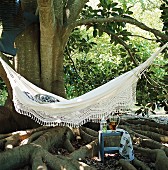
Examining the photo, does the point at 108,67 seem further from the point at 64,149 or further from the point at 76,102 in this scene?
the point at 76,102

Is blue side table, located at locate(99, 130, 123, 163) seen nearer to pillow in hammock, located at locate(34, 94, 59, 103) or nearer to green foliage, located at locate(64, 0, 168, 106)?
pillow in hammock, located at locate(34, 94, 59, 103)

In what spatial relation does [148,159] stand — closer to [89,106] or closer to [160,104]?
[89,106]

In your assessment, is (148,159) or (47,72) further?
(47,72)

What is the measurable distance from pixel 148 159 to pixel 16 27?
1674mm

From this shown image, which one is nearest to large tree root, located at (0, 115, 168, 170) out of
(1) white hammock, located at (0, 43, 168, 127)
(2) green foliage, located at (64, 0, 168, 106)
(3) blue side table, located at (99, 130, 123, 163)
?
(3) blue side table, located at (99, 130, 123, 163)

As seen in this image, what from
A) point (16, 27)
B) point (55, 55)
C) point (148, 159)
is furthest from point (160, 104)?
point (16, 27)

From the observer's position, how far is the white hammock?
2328 mm

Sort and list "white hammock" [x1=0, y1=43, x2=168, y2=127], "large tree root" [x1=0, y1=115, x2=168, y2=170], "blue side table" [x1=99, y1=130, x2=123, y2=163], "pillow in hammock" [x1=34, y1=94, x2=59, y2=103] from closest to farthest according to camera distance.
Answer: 1. "large tree root" [x1=0, y1=115, x2=168, y2=170]
2. "white hammock" [x1=0, y1=43, x2=168, y2=127]
3. "pillow in hammock" [x1=34, y1=94, x2=59, y2=103]
4. "blue side table" [x1=99, y1=130, x2=123, y2=163]

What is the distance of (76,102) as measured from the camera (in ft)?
7.75

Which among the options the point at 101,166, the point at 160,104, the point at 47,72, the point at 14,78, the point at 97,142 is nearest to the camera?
the point at 14,78

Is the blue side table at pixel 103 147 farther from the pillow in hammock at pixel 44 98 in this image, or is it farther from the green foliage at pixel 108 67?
the green foliage at pixel 108 67

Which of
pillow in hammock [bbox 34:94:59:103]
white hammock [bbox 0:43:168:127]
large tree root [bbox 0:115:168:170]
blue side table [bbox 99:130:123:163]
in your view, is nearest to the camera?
large tree root [bbox 0:115:168:170]

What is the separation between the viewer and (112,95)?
2.48m

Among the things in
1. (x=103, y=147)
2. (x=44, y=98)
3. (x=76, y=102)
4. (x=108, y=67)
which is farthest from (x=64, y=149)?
(x=108, y=67)
